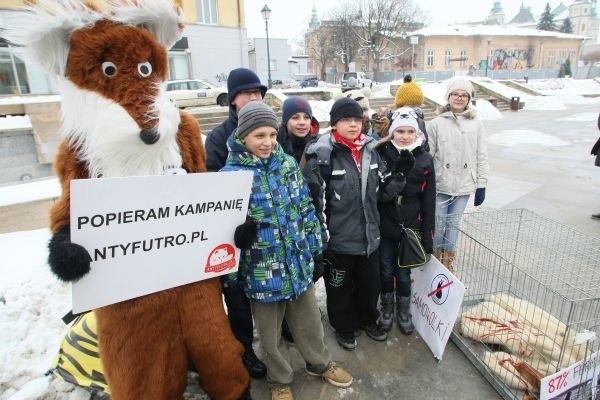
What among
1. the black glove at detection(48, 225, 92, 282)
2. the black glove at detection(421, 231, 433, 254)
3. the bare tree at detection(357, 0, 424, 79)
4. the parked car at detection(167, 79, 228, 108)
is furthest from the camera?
the bare tree at detection(357, 0, 424, 79)

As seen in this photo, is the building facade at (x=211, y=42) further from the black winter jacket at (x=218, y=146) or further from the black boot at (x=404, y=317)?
the black boot at (x=404, y=317)

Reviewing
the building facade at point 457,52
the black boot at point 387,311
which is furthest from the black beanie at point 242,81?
the building facade at point 457,52

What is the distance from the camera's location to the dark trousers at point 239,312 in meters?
2.26

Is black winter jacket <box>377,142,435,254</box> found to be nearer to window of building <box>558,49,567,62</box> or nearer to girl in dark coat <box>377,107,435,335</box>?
girl in dark coat <box>377,107,435,335</box>

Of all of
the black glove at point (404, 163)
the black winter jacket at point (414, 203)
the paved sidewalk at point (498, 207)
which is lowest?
the paved sidewalk at point (498, 207)

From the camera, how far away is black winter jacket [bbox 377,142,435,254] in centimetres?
265

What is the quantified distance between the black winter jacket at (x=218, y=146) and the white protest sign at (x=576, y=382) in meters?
2.24

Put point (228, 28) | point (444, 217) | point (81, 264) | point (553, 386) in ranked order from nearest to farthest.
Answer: point (81, 264) → point (553, 386) → point (444, 217) → point (228, 28)

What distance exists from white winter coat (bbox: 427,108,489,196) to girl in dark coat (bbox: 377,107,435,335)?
0.60 metres

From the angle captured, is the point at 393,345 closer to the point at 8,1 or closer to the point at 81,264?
the point at 81,264

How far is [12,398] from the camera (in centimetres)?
207

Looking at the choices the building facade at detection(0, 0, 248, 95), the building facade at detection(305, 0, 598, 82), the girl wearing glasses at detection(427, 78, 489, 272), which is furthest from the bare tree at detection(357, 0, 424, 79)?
the girl wearing glasses at detection(427, 78, 489, 272)

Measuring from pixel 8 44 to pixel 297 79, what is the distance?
41.0m

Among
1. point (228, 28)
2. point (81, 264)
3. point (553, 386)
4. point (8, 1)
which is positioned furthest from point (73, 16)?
point (228, 28)
